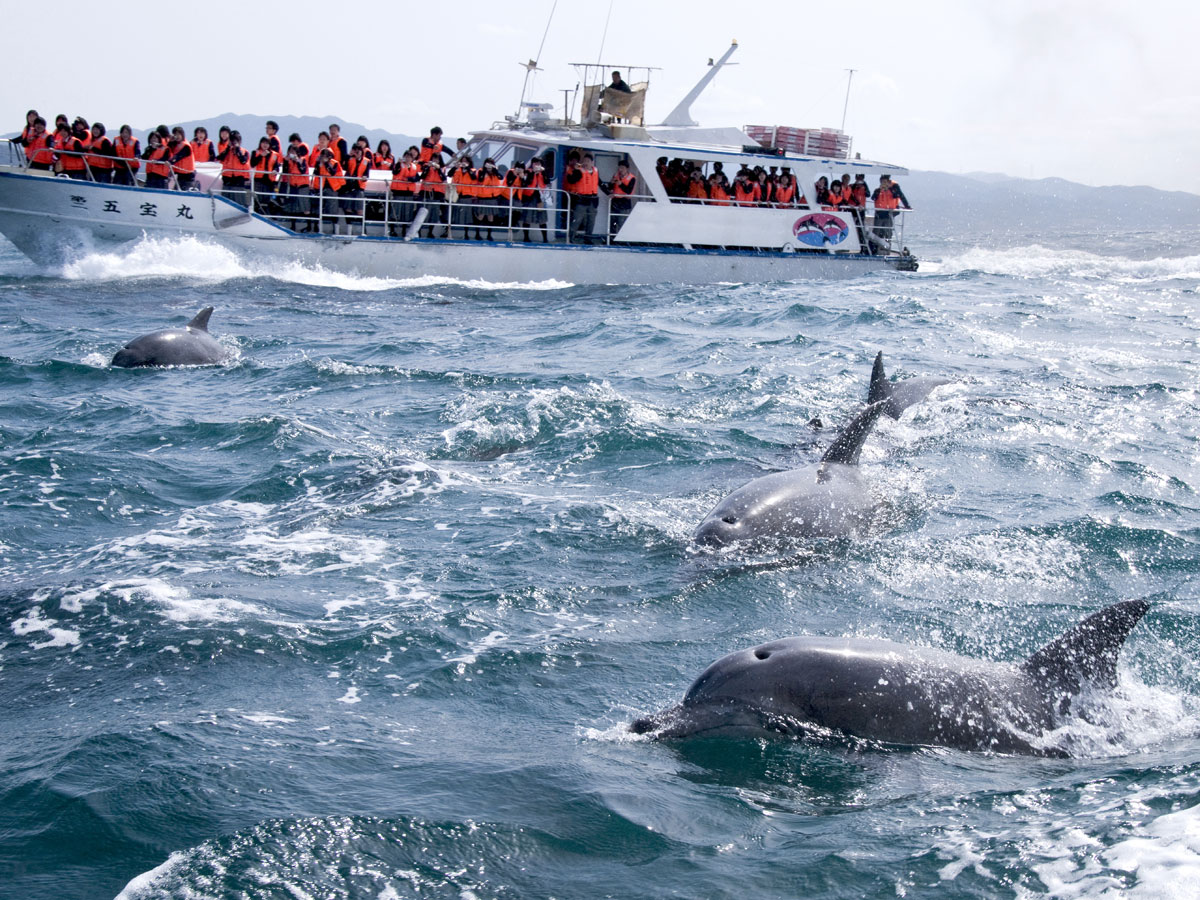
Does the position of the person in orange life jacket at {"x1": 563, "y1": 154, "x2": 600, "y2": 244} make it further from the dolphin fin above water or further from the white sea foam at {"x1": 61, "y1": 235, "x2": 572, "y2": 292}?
the dolphin fin above water

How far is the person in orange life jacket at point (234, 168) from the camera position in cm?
2369

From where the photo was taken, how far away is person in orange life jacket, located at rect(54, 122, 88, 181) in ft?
74.8

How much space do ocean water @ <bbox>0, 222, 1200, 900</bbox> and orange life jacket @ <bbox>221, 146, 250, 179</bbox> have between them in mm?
7714

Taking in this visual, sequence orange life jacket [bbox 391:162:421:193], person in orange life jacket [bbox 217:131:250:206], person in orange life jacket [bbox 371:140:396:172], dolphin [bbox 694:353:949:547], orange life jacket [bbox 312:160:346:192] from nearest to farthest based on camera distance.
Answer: dolphin [bbox 694:353:949:547], person in orange life jacket [bbox 217:131:250:206], orange life jacket [bbox 312:160:346:192], orange life jacket [bbox 391:162:421:193], person in orange life jacket [bbox 371:140:396:172]

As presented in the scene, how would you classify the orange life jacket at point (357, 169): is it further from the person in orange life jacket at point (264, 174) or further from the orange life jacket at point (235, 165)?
the orange life jacket at point (235, 165)

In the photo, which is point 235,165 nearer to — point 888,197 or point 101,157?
point 101,157

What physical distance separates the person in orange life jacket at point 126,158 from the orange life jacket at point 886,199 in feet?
59.8

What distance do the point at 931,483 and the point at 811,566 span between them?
113 inches

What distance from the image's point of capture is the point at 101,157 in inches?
894

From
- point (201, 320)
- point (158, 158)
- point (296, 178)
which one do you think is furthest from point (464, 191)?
point (201, 320)

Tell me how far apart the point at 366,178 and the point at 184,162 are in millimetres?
3681

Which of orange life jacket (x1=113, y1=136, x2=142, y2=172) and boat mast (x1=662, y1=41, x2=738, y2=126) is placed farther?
boat mast (x1=662, y1=41, x2=738, y2=126)

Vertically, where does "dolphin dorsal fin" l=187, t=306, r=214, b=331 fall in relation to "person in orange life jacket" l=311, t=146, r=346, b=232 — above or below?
below

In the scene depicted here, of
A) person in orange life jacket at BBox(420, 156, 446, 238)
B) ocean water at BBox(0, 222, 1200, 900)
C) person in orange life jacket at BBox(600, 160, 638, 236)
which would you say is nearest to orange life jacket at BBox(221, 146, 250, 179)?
person in orange life jacket at BBox(420, 156, 446, 238)
